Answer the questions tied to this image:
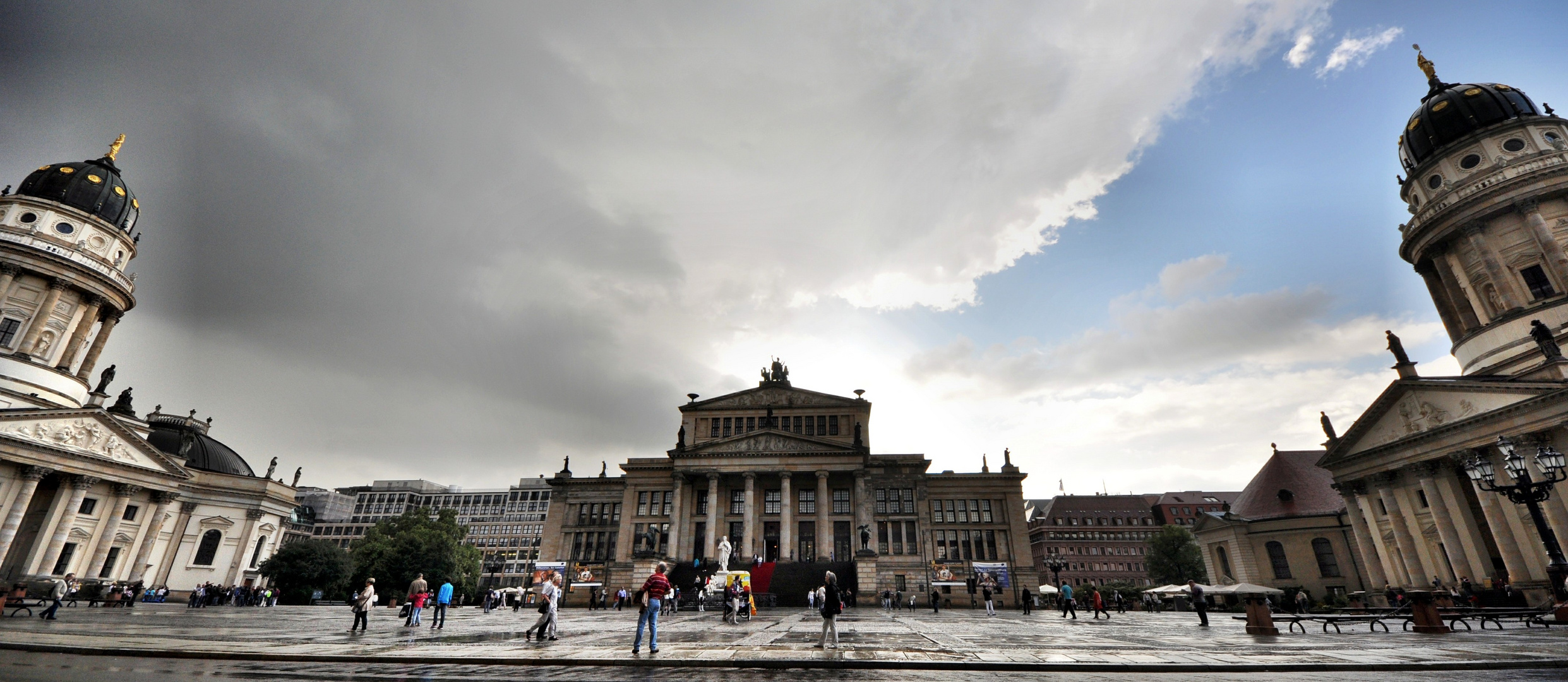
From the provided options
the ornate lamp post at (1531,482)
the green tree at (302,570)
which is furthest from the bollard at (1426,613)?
the green tree at (302,570)

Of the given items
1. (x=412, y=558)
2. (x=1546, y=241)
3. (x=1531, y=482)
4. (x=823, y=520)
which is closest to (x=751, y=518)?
(x=823, y=520)

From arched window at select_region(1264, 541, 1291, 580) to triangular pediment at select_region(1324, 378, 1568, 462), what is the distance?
44.1ft

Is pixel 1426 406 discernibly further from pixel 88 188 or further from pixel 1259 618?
pixel 88 188

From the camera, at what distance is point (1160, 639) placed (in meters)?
15.9

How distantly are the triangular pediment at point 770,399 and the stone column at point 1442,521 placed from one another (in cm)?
4142

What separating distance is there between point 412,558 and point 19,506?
24.0 m

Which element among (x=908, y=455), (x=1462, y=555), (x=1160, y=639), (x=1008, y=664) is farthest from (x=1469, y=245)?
(x=1008, y=664)

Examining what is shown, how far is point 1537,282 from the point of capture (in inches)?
1507

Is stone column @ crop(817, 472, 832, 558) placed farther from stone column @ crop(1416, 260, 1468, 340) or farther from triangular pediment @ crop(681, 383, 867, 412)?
stone column @ crop(1416, 260, 1468, 340)

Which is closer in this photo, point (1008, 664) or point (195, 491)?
point (1008, 664)

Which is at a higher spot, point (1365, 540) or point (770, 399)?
point (770, 399)

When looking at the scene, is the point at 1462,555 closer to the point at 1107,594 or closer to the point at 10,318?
the point at 1107,594

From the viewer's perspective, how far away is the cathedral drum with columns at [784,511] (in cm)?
5156

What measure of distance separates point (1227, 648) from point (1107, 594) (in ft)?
230
